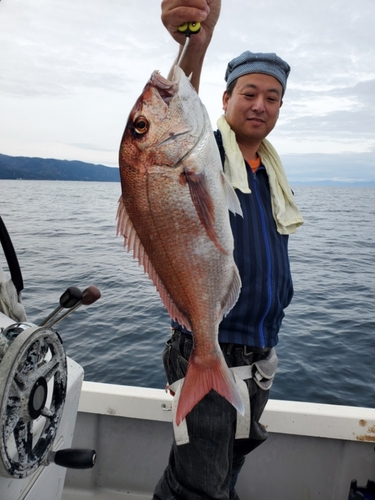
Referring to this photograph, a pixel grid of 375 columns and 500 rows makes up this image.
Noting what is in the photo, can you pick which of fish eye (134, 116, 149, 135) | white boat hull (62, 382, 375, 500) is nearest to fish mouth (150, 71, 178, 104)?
fish eye (134, 116, 149, 135)

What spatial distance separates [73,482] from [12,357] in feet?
7.87

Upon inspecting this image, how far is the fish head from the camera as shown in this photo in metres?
1.74

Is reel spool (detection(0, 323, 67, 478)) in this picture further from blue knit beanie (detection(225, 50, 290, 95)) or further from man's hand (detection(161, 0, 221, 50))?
blue knit beanie (detection(225, 50, 290, 95))

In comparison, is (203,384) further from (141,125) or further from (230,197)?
(141,125)

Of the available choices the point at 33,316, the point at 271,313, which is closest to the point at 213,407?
the point at 271,313

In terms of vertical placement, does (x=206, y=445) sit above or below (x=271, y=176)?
below

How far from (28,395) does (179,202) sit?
3.11 ft

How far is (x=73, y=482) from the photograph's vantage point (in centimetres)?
347

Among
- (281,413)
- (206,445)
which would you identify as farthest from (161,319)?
(206,445)

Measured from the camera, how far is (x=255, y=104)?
2330 mm

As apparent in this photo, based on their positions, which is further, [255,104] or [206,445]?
[255,104]

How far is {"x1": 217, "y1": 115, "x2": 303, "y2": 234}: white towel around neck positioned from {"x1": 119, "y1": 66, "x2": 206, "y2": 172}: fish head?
554mm

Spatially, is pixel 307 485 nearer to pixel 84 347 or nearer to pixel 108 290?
pixel 84 347

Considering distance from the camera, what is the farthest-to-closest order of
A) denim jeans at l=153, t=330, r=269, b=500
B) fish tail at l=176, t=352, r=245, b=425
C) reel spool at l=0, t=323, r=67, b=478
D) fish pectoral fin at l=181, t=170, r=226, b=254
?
denim jeans at l=153, t=330, r=269, b=500 < fish tail at l=176, t=352, r=245, b=425 < fish pectoral fin at l=181, t=170, r=226, b=254 < reel spool at l=0, t=323, r=67, b=478
